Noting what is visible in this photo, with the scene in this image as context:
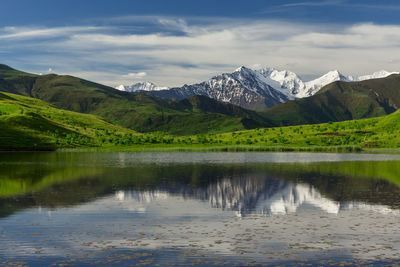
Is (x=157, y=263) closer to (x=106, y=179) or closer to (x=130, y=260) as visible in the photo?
(x=130, y=260)

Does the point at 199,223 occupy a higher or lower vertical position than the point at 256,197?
higher

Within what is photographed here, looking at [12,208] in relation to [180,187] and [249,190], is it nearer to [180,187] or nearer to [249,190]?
[180,187]

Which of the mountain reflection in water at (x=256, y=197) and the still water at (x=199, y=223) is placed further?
the mountain reflection in water at (x=256, y=197)

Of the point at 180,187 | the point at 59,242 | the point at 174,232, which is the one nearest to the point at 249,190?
the point at 180,187

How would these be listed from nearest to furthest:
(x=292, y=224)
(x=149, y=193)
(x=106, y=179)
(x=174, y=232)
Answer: (x=174, y=232) < (x=292, y=224) < (x=149, y=193) < (x=106, y=179)

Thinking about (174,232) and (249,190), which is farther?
(249,190)

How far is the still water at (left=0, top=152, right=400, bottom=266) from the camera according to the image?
26.0 meters

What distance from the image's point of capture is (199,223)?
35469 mm

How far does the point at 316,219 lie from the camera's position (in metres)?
37.6

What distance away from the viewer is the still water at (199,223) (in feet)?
85.3

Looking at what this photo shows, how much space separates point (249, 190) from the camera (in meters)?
55.9

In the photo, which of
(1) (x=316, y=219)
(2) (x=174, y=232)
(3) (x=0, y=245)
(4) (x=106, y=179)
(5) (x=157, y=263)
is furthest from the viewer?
(4) (x=106, y=179)

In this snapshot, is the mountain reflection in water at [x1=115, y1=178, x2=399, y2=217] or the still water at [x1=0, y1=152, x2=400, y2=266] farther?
the mountain reflection in water at [x1=115, y1=178, x2=399, y2=217]

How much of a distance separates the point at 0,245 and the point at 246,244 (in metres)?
16.0
